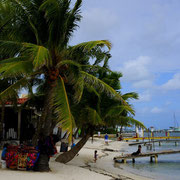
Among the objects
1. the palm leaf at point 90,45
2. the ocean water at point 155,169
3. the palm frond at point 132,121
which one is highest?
the palm leaf at point 90,45

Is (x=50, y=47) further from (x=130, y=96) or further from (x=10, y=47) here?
(x=130, y=96)

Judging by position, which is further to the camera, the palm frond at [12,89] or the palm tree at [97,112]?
the palm tree at [97,112]

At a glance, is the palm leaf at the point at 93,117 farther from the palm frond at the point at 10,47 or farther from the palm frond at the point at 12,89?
the palm frond at the point at 10,47

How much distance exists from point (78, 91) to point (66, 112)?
163cm

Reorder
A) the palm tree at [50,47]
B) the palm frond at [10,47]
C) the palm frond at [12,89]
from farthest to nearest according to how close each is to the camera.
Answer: the palm frond at [10,47]
the palm tree at [50,47]
the palm frond at [12,89]

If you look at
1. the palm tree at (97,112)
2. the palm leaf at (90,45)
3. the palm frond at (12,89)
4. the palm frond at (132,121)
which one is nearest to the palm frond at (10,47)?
the palm frond at (12,89)

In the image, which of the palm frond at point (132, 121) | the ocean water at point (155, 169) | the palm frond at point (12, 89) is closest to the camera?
the palm frond at point (12, 89)

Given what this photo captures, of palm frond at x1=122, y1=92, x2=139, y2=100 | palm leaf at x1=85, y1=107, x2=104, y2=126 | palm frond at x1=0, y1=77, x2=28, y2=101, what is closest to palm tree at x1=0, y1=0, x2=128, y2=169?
palm frond at x1=0, y1=77, x2=28, y2=101

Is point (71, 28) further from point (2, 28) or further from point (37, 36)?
point (2, 28)

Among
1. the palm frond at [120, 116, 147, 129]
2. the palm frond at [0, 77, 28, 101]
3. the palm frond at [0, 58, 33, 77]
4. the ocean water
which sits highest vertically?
the palm frond at [0, 58, 33, 77]

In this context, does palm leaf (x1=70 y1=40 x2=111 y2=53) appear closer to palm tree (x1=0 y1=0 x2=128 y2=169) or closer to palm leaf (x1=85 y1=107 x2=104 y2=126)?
palm tree (x1=0 y1=0 x2=128 y2=169)

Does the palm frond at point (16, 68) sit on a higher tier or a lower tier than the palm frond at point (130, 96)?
higher

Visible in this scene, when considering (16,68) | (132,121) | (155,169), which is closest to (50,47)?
(16,68)

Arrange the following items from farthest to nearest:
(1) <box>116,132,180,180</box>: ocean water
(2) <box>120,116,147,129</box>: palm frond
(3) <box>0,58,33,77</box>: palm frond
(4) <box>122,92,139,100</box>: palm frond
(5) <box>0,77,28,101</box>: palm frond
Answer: (1) <box>116,132,180,180</box>: ocean water, (4) <box>122,92,139,100</box>: palm frond, (2) <box>120,116,147,129</box>: palm frond, (5) <box>0,77,28,101</box>: palm frond, (3) <box>0,58,33,77</box>: palm frond
